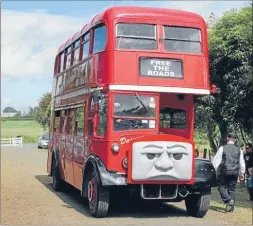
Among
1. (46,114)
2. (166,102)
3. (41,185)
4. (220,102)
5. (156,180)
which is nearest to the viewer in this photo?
(156,180)

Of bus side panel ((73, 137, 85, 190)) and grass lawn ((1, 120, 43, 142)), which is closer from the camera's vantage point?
bus side panel ((73, 137, 85, 190))

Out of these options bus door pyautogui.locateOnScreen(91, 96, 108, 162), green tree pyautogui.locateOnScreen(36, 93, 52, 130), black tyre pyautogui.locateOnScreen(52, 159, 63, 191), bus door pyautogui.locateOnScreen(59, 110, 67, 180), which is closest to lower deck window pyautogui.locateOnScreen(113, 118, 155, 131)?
bus door pyautogui.locateOnScreen(91, 96, 108, 162)

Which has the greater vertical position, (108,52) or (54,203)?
(108,52)

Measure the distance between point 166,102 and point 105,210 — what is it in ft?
8.98

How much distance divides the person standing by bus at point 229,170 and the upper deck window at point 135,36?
282cm

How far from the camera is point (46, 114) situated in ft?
153

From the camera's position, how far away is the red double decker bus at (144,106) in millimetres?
10430

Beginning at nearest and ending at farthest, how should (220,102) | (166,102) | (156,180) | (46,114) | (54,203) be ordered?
(156,180), (166,102), (54,203), (220,102), (46,114)

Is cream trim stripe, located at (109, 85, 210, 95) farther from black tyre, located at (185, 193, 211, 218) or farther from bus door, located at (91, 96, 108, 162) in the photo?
black tyre, located at (185, 193, 211, 218)

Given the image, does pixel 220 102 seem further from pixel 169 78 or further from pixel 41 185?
pixel 169 78

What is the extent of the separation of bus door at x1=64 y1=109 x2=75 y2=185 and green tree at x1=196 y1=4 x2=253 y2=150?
471cm

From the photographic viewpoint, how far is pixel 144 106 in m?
10.9

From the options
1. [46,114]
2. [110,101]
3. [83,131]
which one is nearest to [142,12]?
[110,101]

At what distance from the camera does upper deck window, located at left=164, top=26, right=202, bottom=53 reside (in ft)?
37.0
